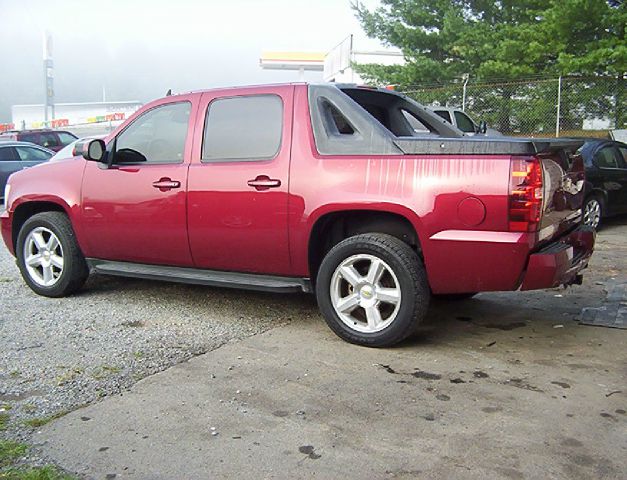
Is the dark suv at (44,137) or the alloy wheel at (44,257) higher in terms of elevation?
the dark suv at (44,137)

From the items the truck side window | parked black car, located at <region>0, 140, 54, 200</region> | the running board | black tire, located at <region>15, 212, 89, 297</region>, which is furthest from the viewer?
parked black car, located at <region>0, 140, 54, 200</region>

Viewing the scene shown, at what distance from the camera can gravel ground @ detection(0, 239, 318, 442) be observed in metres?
4.02

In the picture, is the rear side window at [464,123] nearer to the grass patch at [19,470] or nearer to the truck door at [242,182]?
the truck door at [242,182]

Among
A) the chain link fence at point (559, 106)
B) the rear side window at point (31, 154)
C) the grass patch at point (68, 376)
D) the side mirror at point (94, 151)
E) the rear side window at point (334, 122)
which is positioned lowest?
the grass patch at point (68, 376)

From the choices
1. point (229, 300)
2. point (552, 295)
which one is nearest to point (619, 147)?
point (552, 295)

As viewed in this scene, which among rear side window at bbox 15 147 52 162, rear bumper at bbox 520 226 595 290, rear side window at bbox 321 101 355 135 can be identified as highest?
rear side window at bbox 321 101 355 135

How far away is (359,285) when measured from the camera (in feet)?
15.6

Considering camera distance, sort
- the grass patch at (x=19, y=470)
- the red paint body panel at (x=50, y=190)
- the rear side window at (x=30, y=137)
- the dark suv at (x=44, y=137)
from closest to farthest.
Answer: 1. the grass patch at (x=19, y=470)
2. the red paint body panel at (x=50, y=190)
3. the rear side window at (x=30, y=137)
4. the dark suv at (x=44, y=137)

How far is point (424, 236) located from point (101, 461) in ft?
7.77

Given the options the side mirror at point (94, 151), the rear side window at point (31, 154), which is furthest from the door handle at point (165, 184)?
the rear side window at point (31, 154)

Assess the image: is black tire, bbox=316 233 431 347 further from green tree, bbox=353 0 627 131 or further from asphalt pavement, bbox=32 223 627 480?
green tree, bbox=353 0 627 131

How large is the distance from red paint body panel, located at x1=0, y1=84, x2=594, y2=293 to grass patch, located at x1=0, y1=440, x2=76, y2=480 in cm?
231

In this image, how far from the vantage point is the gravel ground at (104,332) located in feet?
13.2

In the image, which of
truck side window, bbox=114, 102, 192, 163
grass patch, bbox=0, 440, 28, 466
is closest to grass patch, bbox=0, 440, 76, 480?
grass patch, bbox=0, 440, 28, 466
